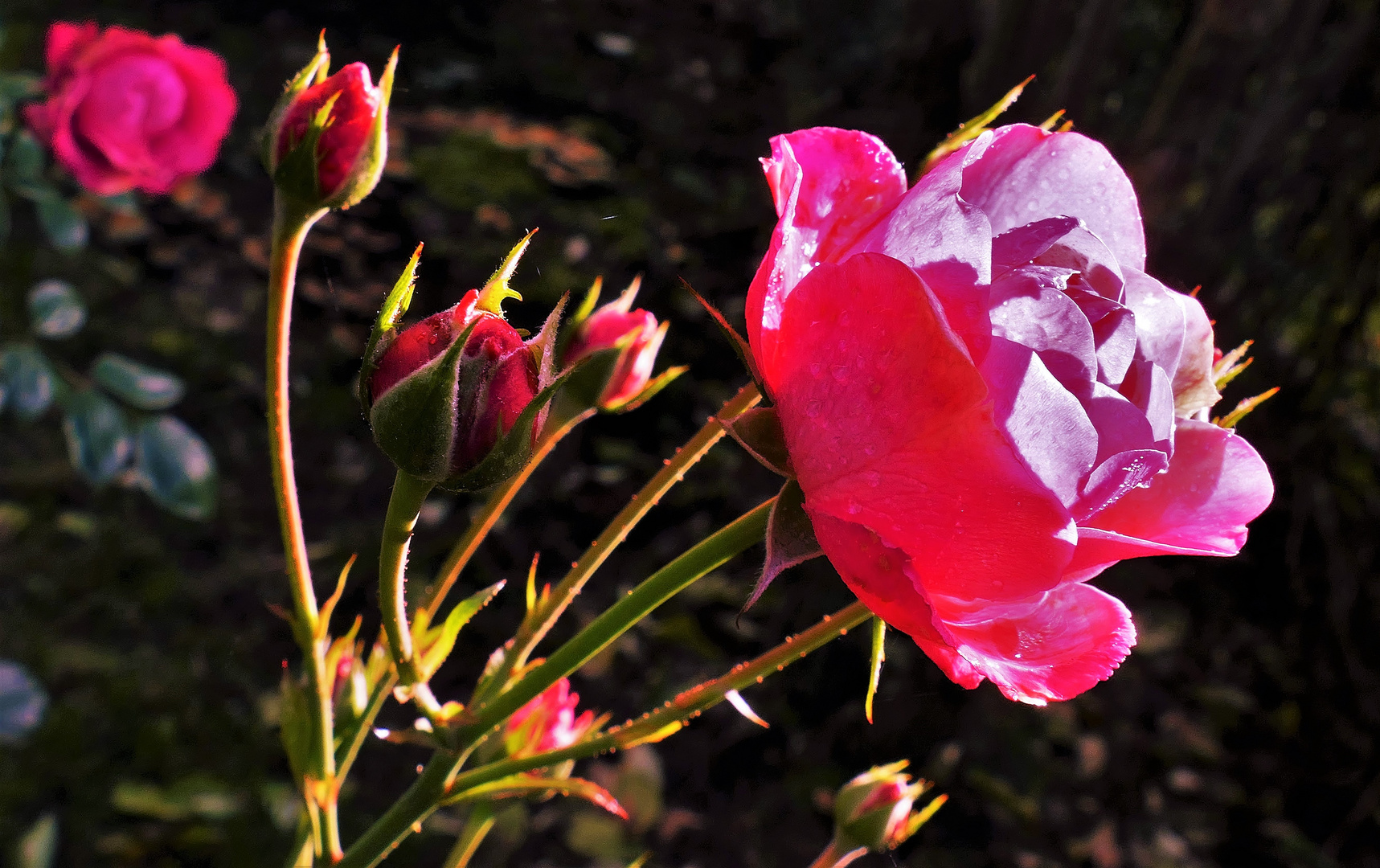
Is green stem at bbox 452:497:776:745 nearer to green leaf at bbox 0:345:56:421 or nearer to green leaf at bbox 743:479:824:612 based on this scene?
green leaf at bbox 743:479:824:612

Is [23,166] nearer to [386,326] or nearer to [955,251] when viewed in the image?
[386,326]

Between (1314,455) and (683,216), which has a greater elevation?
(683,216)

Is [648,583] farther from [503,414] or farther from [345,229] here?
[345,229]

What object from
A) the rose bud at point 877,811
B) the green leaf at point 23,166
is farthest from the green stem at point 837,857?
the green leaf at point 23,166

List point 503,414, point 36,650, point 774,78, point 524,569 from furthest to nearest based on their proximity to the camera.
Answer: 1. point 774,78
2. point 524,569
3. point 36,650
4. point 503,414

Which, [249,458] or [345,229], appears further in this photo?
[345,229]

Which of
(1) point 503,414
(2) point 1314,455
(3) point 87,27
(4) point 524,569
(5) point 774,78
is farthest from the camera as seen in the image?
(5) point 774,78

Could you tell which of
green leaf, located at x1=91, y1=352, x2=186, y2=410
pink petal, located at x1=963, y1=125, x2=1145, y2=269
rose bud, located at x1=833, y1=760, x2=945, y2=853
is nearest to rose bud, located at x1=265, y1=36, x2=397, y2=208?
pink petal, located at x1=963, y1=125, x2=1145, y2=269

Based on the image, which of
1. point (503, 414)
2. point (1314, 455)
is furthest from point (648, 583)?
point (1314, 455)
